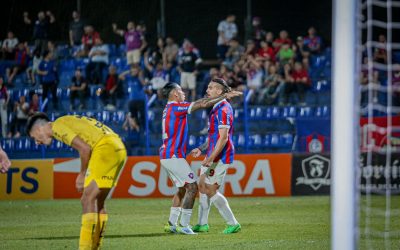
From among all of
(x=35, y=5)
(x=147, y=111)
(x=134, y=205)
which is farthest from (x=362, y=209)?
(x=35, y=5)

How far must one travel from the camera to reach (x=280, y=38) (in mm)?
23719

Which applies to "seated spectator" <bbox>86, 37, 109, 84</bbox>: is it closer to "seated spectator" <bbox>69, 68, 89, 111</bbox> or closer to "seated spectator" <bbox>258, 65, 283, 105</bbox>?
"seated spectator" <bbox>69, 68, 89, 111</bbox>

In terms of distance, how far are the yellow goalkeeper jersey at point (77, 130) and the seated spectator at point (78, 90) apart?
1435 cm

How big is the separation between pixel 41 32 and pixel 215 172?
580 inches

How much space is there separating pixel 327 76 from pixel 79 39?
24.4 ft

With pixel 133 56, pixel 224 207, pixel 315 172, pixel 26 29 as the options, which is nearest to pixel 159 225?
pixel 224 207

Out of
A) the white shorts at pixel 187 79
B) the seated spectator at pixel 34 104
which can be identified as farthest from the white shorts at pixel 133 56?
the seated spectator at pixel 34 104

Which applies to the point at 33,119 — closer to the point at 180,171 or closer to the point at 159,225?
the point at 180,171

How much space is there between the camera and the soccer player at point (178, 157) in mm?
11570

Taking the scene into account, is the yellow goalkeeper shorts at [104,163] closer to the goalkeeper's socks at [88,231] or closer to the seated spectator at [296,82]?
the goalkeeper's socks at [88,231]

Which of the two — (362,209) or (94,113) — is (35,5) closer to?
(94,113)

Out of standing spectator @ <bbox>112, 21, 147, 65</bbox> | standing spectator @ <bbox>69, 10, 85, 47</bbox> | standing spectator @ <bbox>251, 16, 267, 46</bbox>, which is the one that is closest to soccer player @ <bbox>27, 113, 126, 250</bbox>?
standing spectator @ <bbox>112, 21, 147, 65</bbox>

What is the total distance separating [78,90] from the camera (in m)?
23.0

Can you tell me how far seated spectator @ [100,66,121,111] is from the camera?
22453 mm
